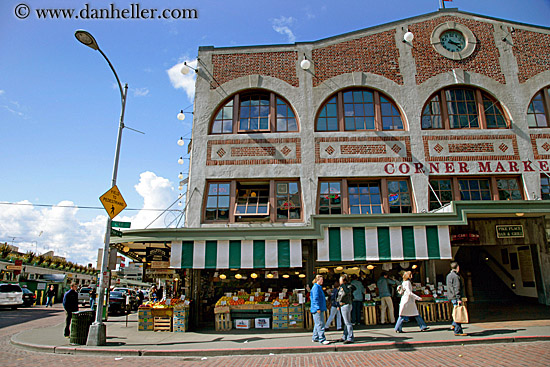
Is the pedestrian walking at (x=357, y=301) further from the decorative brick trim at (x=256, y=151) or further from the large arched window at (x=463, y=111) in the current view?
the large arched window at (x=463, y=111)

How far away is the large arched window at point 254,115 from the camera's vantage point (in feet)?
53.7

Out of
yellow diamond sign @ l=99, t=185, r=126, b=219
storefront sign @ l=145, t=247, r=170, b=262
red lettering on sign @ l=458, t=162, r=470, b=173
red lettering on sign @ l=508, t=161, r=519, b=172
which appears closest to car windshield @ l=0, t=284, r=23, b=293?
storefront sign @ l=145, t=247, r=170, b=262

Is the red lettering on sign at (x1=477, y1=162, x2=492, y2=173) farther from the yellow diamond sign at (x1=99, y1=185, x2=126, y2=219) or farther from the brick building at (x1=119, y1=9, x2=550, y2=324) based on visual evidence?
the yellow diamond sign at (x1=99, y1=185, x2=126, y2=219)

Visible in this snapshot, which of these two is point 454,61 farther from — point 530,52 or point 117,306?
point 117,306

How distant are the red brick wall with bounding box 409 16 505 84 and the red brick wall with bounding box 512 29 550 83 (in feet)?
3.15

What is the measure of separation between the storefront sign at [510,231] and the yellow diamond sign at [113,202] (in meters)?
14.6

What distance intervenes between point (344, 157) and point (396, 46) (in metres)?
5.76

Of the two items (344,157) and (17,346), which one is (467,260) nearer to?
(344,157)

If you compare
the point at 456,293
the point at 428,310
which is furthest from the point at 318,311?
the point at 428,310

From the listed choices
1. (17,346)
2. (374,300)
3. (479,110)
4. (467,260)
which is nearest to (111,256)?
(17,346)

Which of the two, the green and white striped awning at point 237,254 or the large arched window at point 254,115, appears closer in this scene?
the green and white striped awning at point 237,254

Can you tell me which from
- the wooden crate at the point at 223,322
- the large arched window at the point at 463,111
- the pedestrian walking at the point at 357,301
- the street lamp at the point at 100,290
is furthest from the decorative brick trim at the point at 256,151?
the wooden crate at the point at 223,322

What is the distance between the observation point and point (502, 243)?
51.9 feet

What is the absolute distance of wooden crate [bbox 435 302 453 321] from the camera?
1371 centimetres
